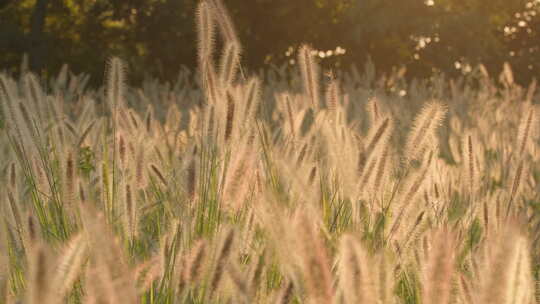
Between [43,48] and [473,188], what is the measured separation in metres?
5.15

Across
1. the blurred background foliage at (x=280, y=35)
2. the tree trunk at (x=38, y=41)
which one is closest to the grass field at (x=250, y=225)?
the tree trunk at (x=38, y=41)

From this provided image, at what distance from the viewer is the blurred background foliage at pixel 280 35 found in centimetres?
616

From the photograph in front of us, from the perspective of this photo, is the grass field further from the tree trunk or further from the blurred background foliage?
the blurred background foliage

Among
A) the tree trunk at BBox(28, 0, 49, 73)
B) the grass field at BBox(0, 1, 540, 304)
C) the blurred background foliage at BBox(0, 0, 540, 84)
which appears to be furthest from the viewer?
the blurred background foliage at BBox(0, 0, 540, 84)

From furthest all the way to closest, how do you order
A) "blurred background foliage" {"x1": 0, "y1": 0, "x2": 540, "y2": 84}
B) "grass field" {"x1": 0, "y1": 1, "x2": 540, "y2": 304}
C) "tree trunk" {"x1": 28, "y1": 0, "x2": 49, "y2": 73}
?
1. "blurred background foliage" {"x1": 0, "y1": 0, "x2": 540, "y2": 84}
2. "tree trunk" {"x1": 28, "y1": 0, "x2": 49, "y2": 73}
3. "grass field" {"x1": 0, "y1": 1, "x2": 540, "y2": 304}

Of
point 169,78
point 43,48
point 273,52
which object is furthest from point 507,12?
point 43,48

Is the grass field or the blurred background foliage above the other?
the blurred background foliage

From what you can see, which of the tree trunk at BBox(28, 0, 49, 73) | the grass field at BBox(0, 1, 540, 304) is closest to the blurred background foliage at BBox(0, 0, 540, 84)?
the tree trunk at BBox(28, 0, 49, 73)

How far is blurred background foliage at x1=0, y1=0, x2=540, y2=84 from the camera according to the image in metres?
6.16

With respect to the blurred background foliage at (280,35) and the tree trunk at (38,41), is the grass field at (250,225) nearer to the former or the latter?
the tree trunk at (38,41)

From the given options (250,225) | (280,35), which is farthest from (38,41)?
(250,225)

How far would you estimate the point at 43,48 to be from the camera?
5.85 meters

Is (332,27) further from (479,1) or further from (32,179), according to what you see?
(32,179)

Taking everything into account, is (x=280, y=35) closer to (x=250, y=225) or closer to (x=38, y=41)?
(x=38, y=41)
